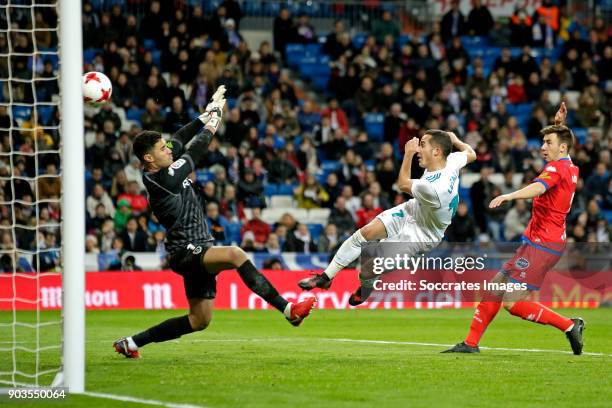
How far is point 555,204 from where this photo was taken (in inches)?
449

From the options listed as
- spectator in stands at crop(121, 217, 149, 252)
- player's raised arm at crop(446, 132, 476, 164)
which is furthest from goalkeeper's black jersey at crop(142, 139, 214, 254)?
spectator in stands at crop(121, 217, 149, 252)

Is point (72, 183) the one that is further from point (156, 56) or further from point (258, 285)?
point (156, 56)

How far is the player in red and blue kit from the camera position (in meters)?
11.4

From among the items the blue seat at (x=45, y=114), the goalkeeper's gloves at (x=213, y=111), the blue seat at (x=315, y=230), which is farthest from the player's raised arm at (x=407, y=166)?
the blue seat at (x=45, y=114)

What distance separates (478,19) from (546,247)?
17995 millimetres

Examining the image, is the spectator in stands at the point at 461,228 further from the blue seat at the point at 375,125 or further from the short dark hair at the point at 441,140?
the short dark hair at the point at 441,140

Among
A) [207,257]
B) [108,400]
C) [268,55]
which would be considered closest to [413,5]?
[268,55]

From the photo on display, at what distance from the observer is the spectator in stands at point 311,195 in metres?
23.8

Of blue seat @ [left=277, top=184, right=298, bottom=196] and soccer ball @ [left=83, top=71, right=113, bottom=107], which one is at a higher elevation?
soccer ball @ [left=83, top=71, right=113, bottom=107]

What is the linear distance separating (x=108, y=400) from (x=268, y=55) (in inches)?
744

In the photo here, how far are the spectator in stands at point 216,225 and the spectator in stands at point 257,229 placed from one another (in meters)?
0.36

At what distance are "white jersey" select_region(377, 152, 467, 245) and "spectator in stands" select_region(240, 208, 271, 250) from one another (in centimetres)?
1013

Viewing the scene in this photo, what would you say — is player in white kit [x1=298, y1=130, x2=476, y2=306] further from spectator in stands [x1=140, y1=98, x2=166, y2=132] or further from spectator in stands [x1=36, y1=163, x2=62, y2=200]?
spectator in stands [x1=140, y1=98, x2=166, y2=132]

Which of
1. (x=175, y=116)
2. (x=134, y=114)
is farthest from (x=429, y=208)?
(x=134, y=114)
